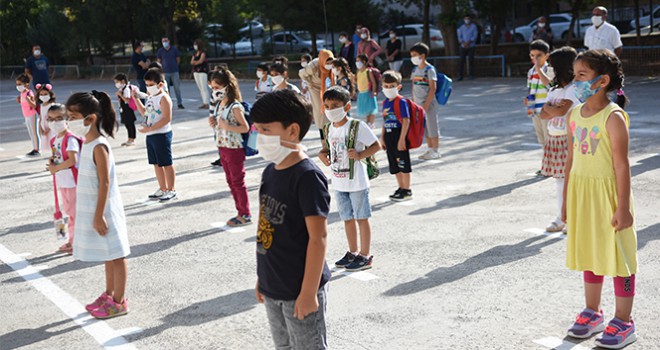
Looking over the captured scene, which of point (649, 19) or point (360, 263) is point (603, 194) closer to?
point (360, 263)

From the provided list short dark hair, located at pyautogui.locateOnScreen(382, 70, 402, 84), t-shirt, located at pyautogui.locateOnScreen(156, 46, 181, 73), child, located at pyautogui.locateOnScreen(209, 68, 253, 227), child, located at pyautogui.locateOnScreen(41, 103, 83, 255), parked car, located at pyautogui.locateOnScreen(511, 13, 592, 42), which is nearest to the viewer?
child, located at pyautogui.locateOnScreen(41, 103, 83, 255)

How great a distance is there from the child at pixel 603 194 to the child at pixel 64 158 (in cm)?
420

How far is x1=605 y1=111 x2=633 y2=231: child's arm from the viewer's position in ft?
15.6

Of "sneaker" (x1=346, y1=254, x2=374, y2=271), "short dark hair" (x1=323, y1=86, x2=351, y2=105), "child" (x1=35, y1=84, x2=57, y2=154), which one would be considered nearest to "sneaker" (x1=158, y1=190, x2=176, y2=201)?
"child" (x1=35, y1=84, x2=57, y2=154)

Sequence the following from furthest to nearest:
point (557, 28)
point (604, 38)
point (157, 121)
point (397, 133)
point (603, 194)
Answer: point (557, 28)
point (604, 38)
point (157, 121)
point (397, 133)
point (603, 194)

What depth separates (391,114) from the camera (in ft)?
30.9

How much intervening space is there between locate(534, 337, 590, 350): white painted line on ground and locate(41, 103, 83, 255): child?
4198 mm

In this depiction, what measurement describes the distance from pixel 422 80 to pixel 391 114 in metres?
2.68

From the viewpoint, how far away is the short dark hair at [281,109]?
12.7 ft

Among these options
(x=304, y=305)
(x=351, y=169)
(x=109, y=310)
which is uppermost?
(x=351, y=169)

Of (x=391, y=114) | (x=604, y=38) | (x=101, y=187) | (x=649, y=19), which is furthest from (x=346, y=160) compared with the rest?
(x=649, y=19)

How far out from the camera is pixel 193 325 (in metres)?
5.86

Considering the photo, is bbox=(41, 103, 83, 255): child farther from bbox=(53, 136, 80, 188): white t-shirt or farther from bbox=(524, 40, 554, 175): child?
bbox=(524, 40, 554, 175): child

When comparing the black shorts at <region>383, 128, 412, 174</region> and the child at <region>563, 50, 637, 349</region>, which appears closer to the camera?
the child at <region>563, 50, 637, 349</region>
